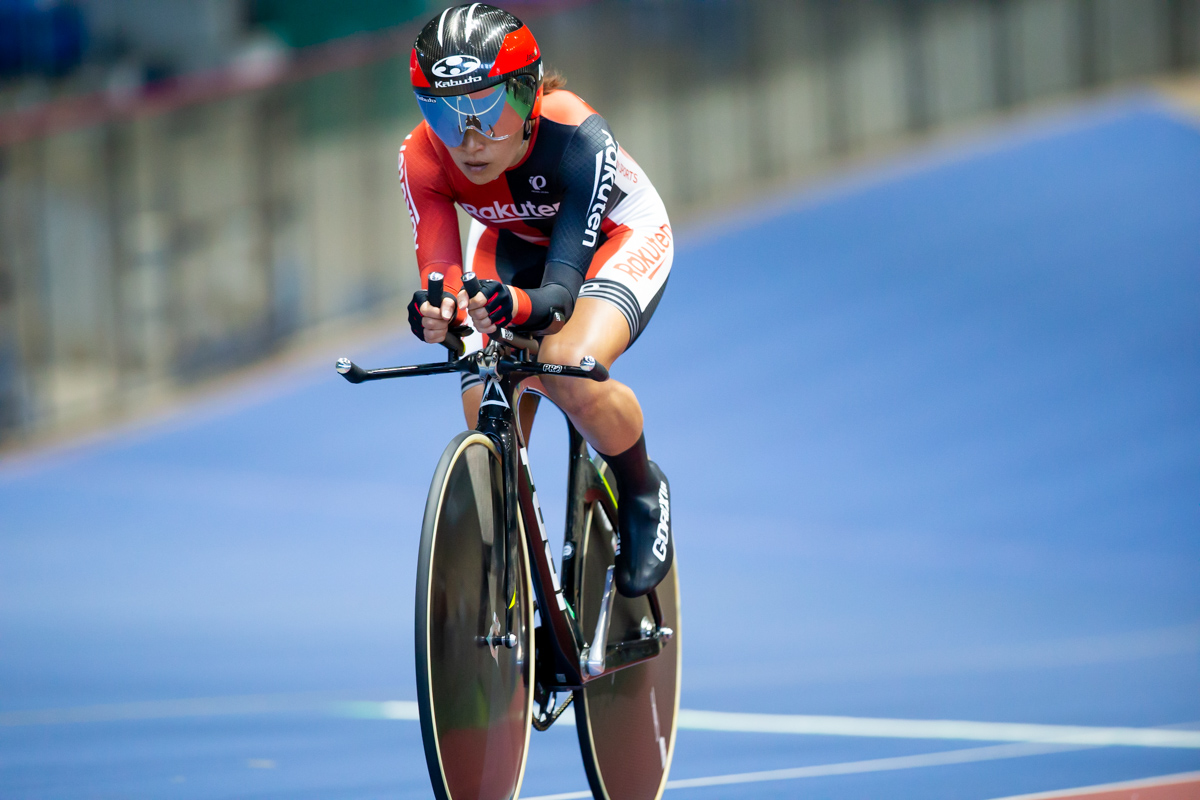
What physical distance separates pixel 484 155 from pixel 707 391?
22.8 feet

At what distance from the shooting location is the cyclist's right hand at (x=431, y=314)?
242cm

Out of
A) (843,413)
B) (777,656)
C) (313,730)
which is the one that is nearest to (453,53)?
(313,730)

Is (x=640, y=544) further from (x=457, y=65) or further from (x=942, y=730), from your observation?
(x=942, y=730)

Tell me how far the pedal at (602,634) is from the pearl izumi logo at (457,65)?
1157 millimetres

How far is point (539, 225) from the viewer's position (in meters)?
3.03

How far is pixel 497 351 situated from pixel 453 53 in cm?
54

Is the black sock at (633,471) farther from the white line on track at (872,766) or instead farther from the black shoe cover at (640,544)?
the white line on track at (872,766)

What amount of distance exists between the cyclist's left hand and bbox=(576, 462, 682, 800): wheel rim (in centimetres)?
80

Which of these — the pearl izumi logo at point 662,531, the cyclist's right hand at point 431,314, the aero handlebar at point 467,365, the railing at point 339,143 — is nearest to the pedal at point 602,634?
the pearl izumi logo at point 662,531

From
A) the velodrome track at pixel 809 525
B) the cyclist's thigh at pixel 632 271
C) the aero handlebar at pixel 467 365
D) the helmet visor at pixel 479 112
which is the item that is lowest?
the velodrome track at pixel 809 525

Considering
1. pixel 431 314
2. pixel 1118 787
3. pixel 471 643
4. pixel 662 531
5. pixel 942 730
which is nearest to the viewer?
pixel 431 314

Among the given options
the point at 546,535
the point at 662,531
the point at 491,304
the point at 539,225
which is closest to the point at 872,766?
the point at 662,531

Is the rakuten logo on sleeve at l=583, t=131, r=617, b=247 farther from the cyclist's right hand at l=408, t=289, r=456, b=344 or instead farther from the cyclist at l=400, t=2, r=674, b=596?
the cyclist's right hand at l=408, t=289, r=456, b=344

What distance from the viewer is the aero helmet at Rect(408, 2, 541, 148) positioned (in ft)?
8.51
